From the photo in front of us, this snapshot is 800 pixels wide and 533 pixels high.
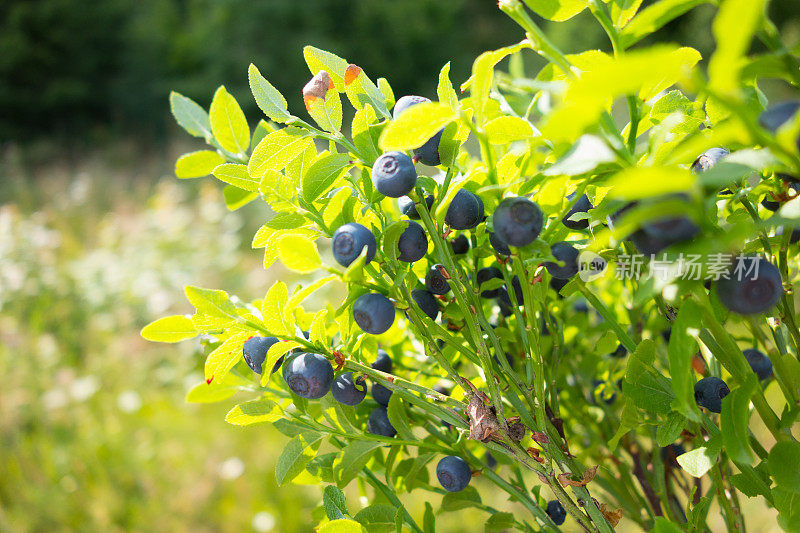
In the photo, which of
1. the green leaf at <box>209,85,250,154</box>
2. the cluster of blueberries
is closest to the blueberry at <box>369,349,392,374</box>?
the cluster of blueberries

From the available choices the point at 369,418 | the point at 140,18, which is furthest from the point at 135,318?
the point at 140,18

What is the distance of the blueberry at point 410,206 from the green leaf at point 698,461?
232 millimetres

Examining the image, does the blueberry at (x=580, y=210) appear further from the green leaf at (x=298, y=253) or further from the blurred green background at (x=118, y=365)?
the blurred green background at (x=118, y=365)

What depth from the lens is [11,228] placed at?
3.25 m

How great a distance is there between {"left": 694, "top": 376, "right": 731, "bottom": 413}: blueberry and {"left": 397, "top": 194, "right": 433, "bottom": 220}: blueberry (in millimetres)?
249

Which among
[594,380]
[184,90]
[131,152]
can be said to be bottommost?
[131,152]

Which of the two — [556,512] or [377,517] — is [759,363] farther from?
[377,517]

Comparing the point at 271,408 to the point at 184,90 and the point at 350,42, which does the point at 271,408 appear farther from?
the point at 350,42

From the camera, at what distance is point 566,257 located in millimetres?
383

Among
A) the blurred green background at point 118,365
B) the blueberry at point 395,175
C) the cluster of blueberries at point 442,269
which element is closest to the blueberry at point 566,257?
the cluster of blueberries at point 442,269

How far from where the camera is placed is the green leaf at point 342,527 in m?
0.39

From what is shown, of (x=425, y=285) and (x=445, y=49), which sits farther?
(x=445, y=49)

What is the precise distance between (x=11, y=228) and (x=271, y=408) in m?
3.50

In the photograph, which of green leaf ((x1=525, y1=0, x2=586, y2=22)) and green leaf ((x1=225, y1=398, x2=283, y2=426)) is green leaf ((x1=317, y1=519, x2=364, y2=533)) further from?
green leaf ((x1=525, y1=0, x2=586, y2=22))
